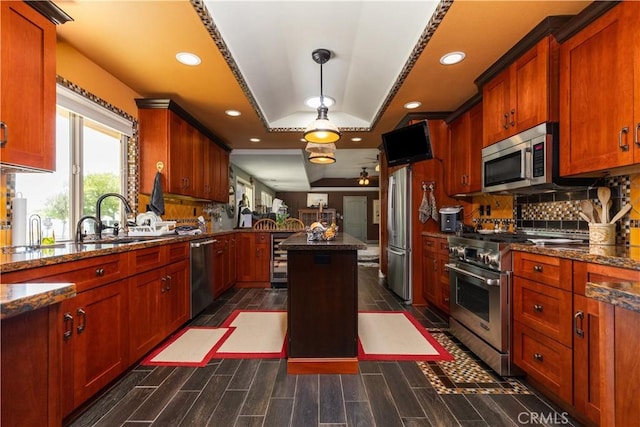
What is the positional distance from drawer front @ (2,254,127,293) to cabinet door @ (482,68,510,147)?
3.09m

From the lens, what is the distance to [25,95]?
5.28 feet

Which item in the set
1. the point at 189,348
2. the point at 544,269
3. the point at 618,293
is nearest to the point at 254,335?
the point at 189,348

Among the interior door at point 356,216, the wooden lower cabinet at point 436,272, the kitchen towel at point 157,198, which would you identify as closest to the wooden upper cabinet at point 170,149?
the kitchen towel at point 157,198

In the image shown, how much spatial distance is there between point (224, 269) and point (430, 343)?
2778 millimetres

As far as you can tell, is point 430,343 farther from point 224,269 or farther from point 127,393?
point 224,269

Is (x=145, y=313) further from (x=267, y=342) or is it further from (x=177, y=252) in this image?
(x=267, y=342)

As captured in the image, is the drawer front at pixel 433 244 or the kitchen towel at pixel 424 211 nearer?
the drawer front at pixel 433 244

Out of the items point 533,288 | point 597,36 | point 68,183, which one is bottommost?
point 533,288

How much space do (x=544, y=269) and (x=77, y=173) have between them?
3509mm

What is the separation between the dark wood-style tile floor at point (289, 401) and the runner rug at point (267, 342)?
0.12 meters

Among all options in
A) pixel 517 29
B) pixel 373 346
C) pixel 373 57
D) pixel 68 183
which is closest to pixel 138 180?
pixel 68 183

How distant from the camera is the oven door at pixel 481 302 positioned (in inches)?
81.1

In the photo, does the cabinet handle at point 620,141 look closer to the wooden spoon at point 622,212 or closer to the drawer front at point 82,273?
the wooden spoon at point 622,212

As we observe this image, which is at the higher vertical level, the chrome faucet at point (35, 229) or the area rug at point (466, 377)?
the chrome faucet at point (35, 229)
